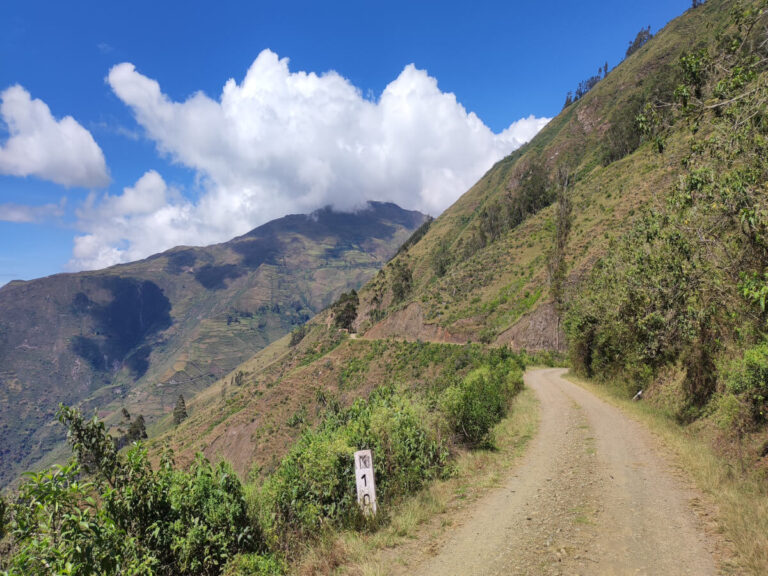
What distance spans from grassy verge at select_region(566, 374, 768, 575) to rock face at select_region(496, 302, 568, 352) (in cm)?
3619

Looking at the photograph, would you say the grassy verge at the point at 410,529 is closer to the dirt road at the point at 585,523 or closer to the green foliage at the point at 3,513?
the dirt road at the point at 585,523

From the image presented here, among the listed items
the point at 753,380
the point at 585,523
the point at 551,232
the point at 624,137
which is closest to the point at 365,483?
the point at 585,523

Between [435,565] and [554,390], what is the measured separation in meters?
18.8

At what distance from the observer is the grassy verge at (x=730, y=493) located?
16.1ft

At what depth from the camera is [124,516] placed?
5500 millimetres

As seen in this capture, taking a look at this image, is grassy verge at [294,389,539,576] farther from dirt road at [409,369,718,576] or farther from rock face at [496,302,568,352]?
rock face at [496,302,568,352]

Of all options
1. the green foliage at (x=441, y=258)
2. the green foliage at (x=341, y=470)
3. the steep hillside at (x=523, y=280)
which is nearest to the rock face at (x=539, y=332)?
the steep hillside at (x=523, y=280)

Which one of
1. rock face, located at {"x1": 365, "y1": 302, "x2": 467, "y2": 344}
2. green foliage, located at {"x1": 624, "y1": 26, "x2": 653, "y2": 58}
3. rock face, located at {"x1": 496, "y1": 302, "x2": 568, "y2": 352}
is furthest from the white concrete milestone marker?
green foliage, located at {"x1": 624, "y1": 26, "x2": 653, "y2": 58}

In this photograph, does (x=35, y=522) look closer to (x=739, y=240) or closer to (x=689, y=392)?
(x=739, y=240)

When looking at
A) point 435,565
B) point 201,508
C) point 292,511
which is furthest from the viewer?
point 292,511

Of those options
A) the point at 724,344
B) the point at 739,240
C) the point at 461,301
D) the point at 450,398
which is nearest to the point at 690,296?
the point at 724,344

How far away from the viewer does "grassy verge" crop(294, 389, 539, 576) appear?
5969 millimetres

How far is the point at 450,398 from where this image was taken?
40.5 ft

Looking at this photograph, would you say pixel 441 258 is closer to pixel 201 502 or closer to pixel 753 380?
pixel 753 380
